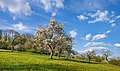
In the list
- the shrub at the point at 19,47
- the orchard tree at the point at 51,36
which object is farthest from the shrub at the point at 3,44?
the orchard tree at the point at 51,36

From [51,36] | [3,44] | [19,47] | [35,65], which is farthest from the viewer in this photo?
[19,47]

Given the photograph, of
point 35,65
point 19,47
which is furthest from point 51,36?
point 19,47

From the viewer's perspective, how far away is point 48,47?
91812 millimetres

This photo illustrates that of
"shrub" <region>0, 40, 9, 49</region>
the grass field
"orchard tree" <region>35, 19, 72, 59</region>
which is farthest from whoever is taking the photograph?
"shrub" <region>0, 40, 9, 49</region>

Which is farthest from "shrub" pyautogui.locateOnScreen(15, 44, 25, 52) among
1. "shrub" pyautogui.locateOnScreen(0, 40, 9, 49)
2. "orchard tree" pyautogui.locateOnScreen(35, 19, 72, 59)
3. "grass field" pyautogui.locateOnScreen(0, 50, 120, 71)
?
"grass field" pyautogui.locateOnScreen(0, 50, 120, 71)

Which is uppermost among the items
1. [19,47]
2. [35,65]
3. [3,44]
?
[3,44]

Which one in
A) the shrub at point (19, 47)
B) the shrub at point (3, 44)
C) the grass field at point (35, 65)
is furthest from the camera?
the shrub at point (3, 44)

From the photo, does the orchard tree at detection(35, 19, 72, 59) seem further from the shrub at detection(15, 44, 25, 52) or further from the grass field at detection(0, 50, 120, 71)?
the shrub at detection(15, 44, 25, 52)

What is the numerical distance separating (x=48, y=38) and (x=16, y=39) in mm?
68350

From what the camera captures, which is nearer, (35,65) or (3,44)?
(35,65)

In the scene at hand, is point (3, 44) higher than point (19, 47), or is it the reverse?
point (3, 44)

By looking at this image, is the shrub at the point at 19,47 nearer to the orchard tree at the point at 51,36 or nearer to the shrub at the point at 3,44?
the shrub at the point at 3,44

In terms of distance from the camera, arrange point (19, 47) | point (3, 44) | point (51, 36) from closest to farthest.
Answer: point (51, 36)
point (3, 44)
point (19, 47)

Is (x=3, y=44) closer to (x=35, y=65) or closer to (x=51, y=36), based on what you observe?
(x=51, y=36)
